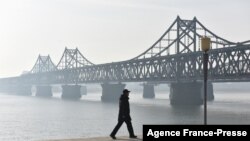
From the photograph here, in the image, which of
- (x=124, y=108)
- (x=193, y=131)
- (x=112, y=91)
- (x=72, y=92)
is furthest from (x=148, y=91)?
(x=193, y=131)

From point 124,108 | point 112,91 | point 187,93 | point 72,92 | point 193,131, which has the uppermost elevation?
point 124,108

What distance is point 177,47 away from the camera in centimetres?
12169

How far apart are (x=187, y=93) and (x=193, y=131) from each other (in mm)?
92821

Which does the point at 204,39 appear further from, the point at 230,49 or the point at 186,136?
the point at 230,49

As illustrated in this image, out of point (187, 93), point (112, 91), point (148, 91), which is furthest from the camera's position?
point (148, 91)

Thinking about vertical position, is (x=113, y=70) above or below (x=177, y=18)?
below

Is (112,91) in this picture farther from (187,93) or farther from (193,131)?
(193,131)

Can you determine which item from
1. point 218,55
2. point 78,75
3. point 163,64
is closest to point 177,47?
point 163,64

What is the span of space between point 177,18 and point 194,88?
84.6 feet

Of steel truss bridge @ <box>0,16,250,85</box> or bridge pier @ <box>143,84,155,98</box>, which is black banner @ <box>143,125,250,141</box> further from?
bridge pier @ <box>143,84,155,98</box>

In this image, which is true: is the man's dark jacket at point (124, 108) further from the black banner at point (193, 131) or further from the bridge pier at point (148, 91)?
the bridge pier at point (148, 91)

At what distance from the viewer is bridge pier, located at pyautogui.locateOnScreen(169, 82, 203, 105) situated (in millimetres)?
103988

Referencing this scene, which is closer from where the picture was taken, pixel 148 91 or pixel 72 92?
pixel 72 92

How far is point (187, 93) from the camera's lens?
105750mm
